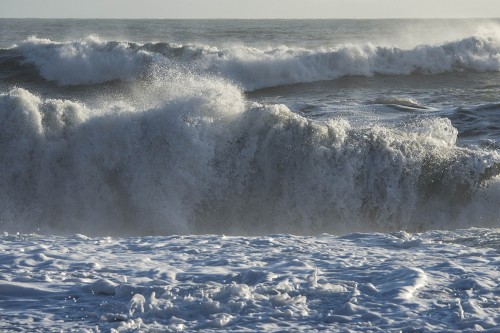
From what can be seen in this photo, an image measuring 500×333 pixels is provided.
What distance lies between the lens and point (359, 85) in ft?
80.2

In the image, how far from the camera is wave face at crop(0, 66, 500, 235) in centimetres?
1042

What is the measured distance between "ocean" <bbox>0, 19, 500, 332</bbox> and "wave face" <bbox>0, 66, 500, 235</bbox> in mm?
22

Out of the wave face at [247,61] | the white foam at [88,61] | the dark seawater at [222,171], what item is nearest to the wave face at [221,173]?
the dark seawater at [222,171]

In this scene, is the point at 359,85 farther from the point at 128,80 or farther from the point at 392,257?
the point at 392,257

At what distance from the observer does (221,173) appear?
35.5ft

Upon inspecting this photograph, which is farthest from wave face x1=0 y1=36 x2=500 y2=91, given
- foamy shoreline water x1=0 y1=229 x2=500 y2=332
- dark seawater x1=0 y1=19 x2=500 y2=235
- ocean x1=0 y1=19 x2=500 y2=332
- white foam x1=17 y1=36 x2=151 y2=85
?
foamy shoreline water x1=0 y1=229 x2=500 y2=332

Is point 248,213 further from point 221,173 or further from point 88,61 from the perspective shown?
point 88,61

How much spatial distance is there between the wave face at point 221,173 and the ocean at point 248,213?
0.02 metres

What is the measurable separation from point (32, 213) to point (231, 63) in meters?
16.0

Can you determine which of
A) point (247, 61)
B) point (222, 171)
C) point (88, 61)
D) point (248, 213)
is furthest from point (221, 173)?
point (88, 61)

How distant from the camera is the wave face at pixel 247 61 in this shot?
25.6 m

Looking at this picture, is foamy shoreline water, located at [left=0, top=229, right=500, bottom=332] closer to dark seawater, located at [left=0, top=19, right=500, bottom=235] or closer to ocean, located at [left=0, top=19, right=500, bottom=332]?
ocean, located at [left=0, top=19, right=500, bottom=332]

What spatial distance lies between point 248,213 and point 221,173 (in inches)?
28.9

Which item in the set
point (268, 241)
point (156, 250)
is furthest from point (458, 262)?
point (156, 250)
